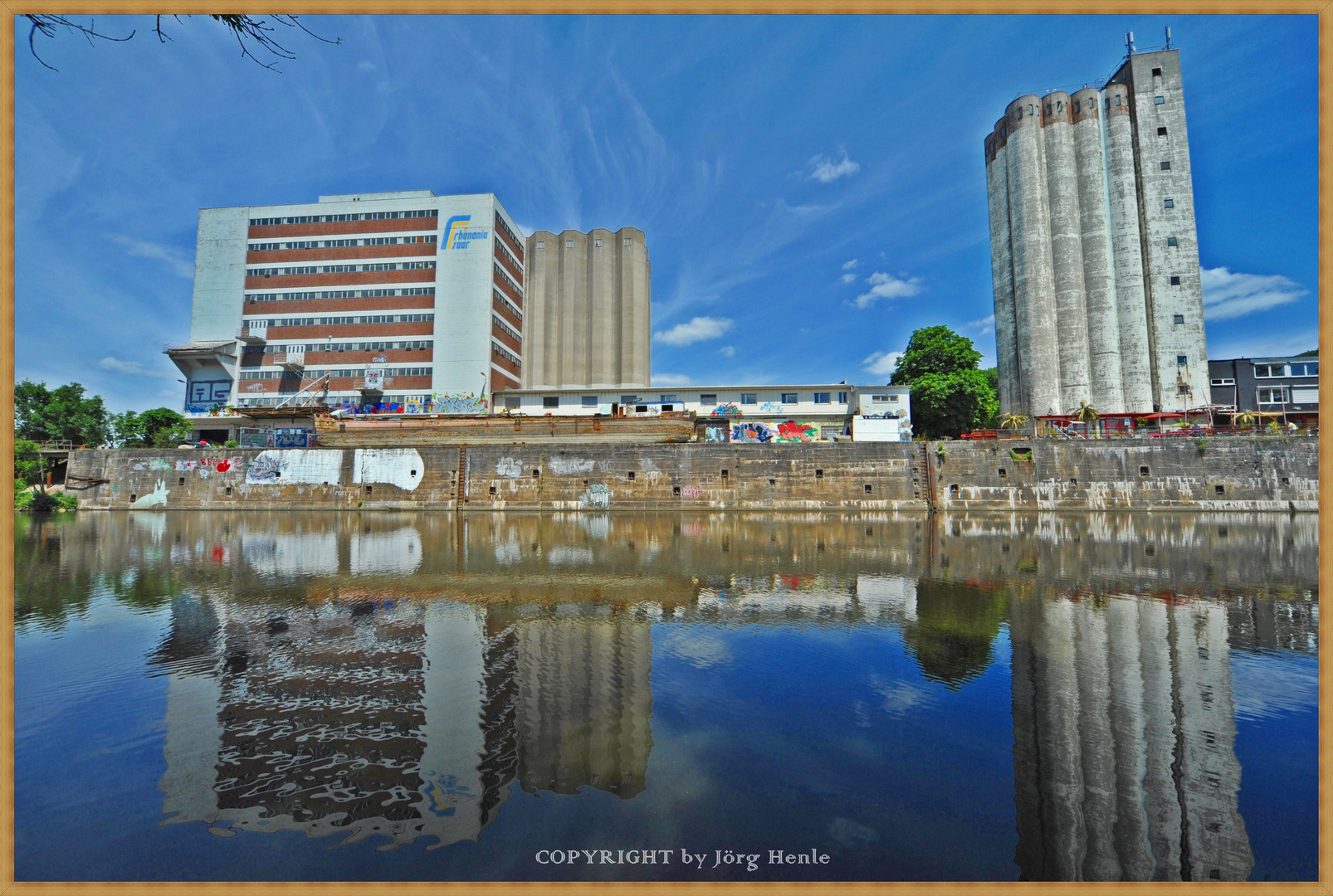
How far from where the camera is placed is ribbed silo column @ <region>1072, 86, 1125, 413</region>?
45.8 meters

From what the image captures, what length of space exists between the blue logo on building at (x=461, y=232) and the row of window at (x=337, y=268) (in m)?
2.61

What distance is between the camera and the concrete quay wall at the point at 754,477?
30.5 metres

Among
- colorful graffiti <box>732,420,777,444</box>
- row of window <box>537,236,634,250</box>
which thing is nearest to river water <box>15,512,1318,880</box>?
colorful graffiti <box>732,420,777,444</box>

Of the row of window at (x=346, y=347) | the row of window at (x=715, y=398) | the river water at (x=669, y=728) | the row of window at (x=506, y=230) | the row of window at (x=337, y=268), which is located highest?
the row of window at (x=506, y=230)

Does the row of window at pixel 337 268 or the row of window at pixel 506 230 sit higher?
the row of window at pixel 506 230

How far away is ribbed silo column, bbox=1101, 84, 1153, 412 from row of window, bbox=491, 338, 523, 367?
5365 cm

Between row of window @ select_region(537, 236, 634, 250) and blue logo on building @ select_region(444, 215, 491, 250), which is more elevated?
row of window @ select_region(537, 236, 634, 250)

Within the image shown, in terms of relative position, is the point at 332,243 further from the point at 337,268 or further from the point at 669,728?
the point at 669,728

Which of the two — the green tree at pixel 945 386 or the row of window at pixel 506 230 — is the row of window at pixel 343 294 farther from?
the green tree at pixel 945 386

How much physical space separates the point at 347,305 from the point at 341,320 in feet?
4.75

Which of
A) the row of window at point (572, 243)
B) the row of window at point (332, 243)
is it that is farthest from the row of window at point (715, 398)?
the row of window at point (572, 243)

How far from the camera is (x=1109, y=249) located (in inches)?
1838

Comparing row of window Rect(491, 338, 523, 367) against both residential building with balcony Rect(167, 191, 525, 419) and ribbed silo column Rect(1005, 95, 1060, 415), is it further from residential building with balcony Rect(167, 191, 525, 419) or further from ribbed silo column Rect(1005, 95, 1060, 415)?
ribbed silo column Rect(1005, 95, 1060, 415)

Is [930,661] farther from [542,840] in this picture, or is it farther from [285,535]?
[285,535]
